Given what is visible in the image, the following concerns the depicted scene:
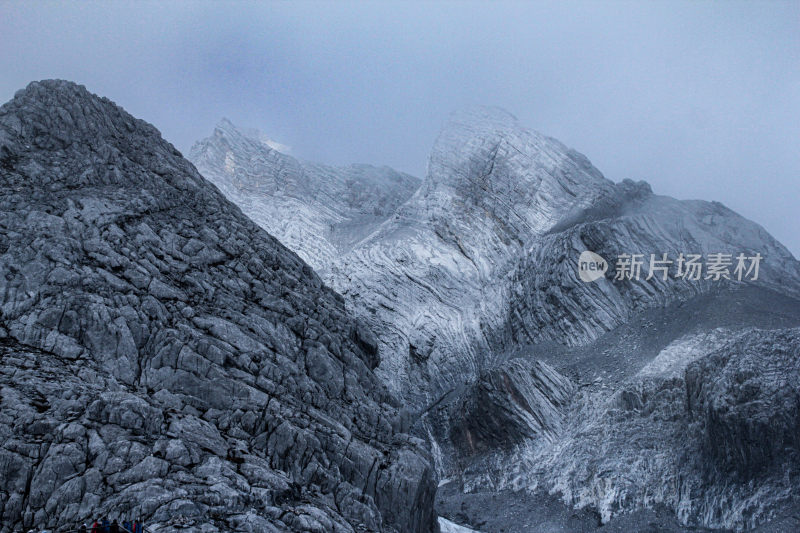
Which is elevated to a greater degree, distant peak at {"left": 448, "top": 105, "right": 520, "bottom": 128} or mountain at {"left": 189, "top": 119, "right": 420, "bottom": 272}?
distant peak at {"left": 448, "top": 105, "right": 520, "bottom": 128}

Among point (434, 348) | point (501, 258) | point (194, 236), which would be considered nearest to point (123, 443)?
point (194, 236)

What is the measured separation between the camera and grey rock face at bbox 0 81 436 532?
89.1ft

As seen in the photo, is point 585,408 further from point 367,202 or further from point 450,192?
point 367,202

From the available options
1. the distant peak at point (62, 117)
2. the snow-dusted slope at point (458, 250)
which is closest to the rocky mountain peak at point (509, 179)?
the snow-dusted slope at point (458, 250)

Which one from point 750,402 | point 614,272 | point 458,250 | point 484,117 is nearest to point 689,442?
point 750,402

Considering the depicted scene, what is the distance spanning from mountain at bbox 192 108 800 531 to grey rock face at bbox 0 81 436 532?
15.0 m

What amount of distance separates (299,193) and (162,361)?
56.7 m

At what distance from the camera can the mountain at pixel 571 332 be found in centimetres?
4784

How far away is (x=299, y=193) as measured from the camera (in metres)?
90.4

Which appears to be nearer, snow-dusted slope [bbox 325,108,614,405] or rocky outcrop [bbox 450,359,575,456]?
rocky outcrop [bbox 450,359,575,456]

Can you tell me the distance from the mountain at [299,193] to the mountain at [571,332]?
3.30ft

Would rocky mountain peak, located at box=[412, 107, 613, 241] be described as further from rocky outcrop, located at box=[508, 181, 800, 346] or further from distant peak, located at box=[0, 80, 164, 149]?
distant peak, located at box=[0, 80, 164, 149]

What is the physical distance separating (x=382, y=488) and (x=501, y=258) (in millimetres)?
40281

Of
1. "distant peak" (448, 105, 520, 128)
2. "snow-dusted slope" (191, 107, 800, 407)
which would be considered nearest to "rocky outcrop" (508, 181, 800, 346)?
"snow-dusted slope" (191, 107, 800, 407)
